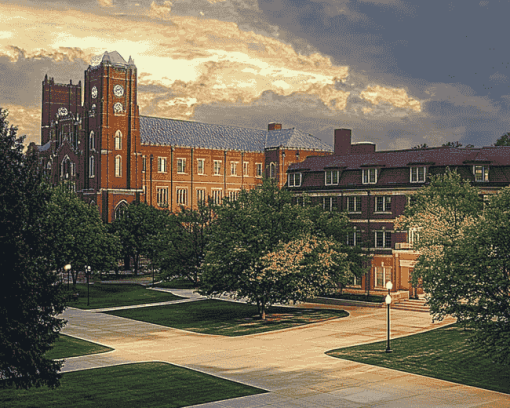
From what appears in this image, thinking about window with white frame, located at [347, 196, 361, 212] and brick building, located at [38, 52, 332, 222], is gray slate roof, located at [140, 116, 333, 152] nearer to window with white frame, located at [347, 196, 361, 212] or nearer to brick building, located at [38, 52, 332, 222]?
brick building, located at [38, 52, 332, 222]

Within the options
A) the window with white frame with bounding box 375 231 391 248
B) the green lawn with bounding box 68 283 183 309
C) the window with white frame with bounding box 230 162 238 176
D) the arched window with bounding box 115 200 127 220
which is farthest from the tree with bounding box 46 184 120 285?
the window with white frame with bounding box 230 162 238 176

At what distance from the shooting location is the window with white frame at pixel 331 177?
7062 centimetres

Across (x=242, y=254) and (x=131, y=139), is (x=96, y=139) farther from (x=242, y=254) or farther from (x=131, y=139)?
(x=242, y=254)

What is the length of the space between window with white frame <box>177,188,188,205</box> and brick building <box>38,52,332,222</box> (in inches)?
7.0

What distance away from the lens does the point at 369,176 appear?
67062 mm

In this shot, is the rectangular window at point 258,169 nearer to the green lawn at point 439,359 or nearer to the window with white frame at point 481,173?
the window with white frame at point 481,173

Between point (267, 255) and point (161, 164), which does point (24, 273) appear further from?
point (161, 164)

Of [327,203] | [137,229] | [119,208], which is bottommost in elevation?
[137,229]

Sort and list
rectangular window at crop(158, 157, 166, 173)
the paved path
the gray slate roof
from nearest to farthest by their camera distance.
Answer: the paved path, rectangular window at crop(158, 157, 166, 173), the gray slate roof

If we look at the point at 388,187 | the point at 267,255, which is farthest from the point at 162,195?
the point at 267,255

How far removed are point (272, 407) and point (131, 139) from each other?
3418 inches

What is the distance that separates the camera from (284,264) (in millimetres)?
46656

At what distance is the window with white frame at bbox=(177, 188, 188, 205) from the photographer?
117m

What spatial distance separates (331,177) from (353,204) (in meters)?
4.49
